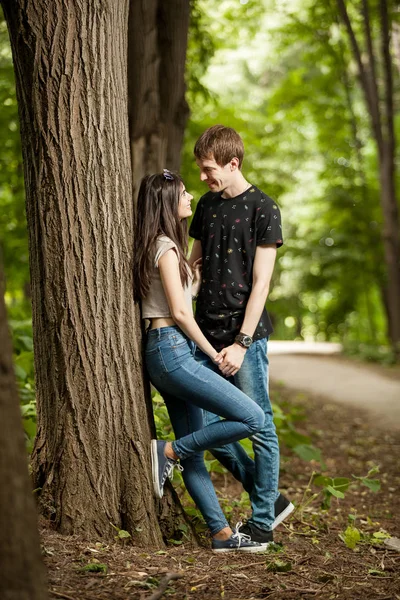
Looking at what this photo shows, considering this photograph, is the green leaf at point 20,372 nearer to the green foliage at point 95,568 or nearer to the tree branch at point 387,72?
the green foliage at point 95,568

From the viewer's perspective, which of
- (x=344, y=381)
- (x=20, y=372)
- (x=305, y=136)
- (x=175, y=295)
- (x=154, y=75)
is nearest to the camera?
(x=175, y=295)

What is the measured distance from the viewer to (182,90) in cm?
712

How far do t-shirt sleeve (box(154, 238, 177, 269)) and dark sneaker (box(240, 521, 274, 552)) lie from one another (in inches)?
60.8

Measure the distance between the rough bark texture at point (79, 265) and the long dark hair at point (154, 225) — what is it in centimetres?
10

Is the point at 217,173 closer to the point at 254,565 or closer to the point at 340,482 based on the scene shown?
the point at 254,565

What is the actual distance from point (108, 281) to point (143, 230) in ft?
1.16

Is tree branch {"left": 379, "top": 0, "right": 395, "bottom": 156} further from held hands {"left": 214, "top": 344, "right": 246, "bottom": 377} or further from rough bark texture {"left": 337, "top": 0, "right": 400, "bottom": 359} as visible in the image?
held hands {"left": 214, "top": 344, "right": 246, "bottom": 377}

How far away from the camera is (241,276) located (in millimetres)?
3820

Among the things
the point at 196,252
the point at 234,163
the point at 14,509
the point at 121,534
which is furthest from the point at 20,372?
the point at 14,509

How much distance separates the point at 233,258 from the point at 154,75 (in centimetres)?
346

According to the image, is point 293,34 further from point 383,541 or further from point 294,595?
point 294,595

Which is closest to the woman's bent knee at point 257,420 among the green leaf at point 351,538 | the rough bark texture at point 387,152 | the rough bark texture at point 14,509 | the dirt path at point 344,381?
the green leaf at point 351,538

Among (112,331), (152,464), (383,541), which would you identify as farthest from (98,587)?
(383,541)

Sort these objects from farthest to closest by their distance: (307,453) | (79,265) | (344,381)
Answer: (344,381), (307,453), (79,265)
